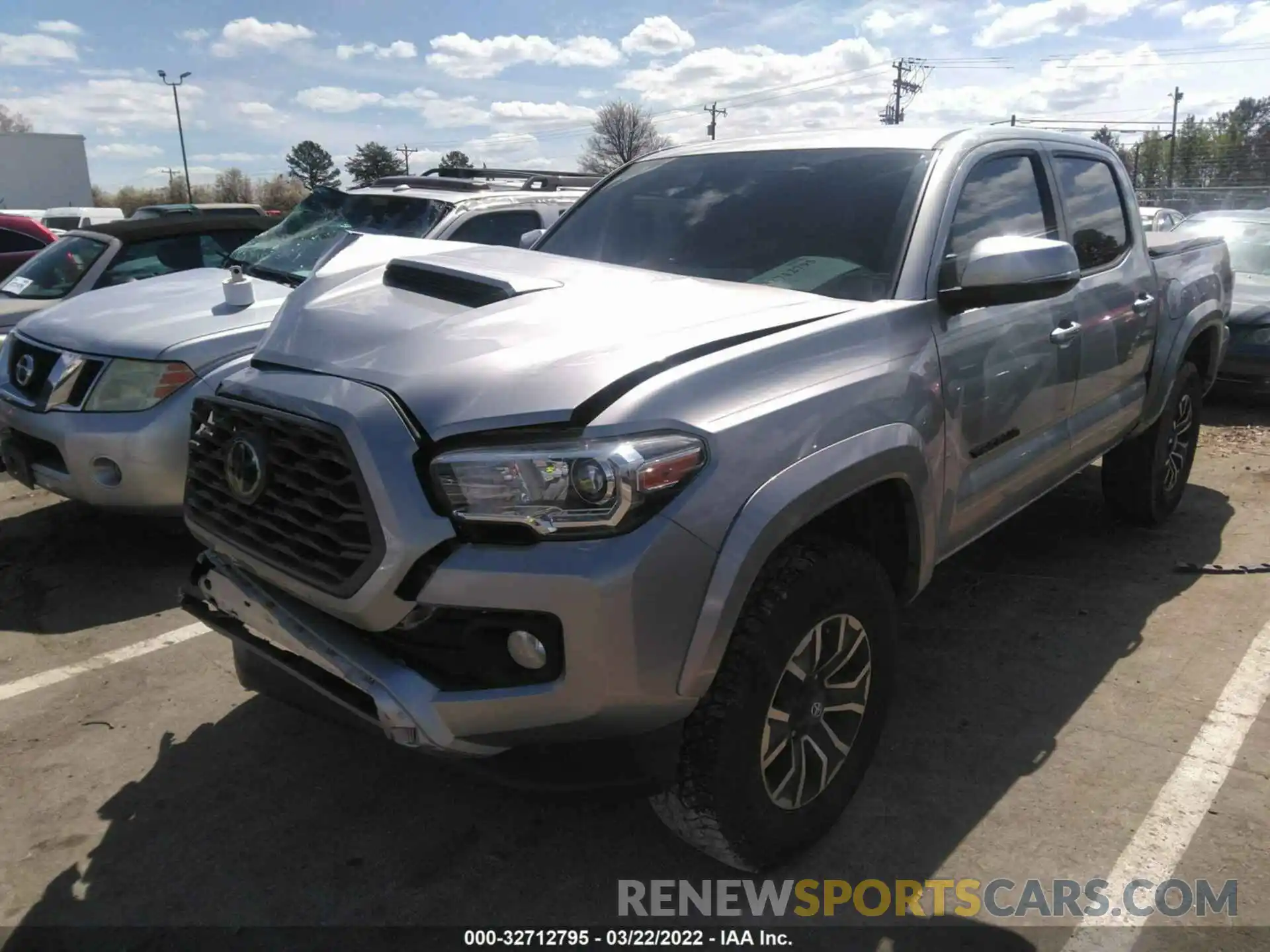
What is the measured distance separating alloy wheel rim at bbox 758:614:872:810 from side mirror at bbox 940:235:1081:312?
1.04m

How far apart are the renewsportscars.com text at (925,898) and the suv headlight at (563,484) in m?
1.10

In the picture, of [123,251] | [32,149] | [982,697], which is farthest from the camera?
[32,149]

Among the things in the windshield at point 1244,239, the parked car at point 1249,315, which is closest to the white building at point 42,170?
the windshield at point 1244,239

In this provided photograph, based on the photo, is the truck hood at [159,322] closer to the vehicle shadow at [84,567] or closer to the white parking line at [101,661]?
the vehicle shadow at [84,567]

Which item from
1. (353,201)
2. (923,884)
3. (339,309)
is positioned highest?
(353,201)

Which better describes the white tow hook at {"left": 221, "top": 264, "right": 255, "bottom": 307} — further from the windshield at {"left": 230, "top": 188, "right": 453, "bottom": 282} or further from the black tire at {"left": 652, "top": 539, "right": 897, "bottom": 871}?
the black tire at {"left": 652, "top": 539, "right": 897, "bottom": 871}

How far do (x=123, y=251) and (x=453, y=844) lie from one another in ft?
17.4

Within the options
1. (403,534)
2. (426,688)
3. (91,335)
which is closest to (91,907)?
(426,688)

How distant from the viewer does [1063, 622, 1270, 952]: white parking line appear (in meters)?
2.40

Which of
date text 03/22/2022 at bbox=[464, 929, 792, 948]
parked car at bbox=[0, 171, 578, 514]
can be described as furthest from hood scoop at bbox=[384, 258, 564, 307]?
date text 03/22/2022 at bbox=[464, 929, 792, 948]

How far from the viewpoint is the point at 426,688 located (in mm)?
2043

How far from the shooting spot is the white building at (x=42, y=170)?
4403 cm

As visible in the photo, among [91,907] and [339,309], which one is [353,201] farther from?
[91,907]

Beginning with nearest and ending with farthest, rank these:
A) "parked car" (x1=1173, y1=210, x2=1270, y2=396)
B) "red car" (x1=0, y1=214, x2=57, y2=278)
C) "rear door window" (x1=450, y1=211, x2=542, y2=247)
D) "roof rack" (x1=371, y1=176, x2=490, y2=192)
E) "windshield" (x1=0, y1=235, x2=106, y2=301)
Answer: "rear door window" (x1=450, y1=211, x2=542, y2=247) < "windshield" (x1=0, y1=235, x2=106, y2=301) < "roof rack" (x1=371, y1=176, x2=490, y2=192) < "parked car" (x1=1173, y1=210, x2=1270, y2=396) < "red car" (x1=0, y1=214, x2=57, y2=278)
